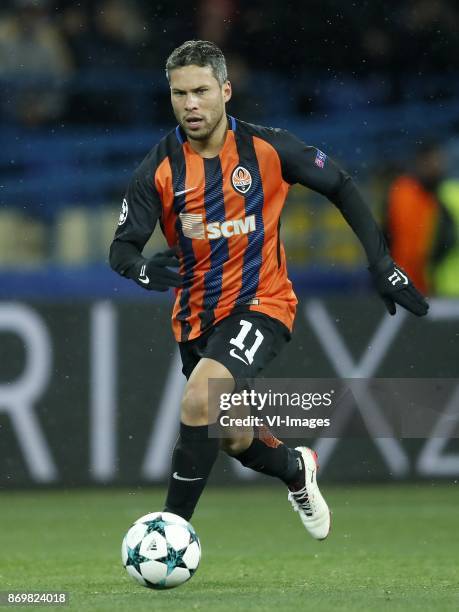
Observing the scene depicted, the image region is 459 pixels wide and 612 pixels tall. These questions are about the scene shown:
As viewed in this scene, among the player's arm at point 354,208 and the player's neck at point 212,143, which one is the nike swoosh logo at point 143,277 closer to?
the player's neck at point 212,143

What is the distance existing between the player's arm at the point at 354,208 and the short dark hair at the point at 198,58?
375 mm

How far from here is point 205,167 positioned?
532 centimetres

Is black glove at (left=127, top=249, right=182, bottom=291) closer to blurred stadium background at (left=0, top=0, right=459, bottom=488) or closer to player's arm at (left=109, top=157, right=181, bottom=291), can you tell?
player's arm at (left=109, top=157, right=181, bottom=291)

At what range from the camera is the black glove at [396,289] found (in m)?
5.34

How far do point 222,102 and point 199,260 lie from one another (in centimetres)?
56

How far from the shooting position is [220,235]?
529 cm

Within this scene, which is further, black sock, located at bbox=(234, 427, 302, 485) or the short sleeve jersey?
black sock, located at bbox=(234, 427, 302, 485)

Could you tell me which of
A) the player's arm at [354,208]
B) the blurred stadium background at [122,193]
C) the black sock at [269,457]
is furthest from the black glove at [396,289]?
the blurred stadium background at [122,193]

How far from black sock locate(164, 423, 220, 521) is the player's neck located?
99 centimetres

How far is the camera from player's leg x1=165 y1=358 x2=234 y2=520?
4988 millimetres

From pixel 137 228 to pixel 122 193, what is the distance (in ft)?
17.4

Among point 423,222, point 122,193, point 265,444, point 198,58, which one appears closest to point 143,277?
point 198,58

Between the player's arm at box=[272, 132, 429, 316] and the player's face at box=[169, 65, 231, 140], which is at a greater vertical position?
the player's face at box=[169, 65, 231, 140]

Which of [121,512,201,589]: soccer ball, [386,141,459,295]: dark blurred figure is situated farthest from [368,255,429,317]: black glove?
[386,141,459,295]: dark blurred figure
